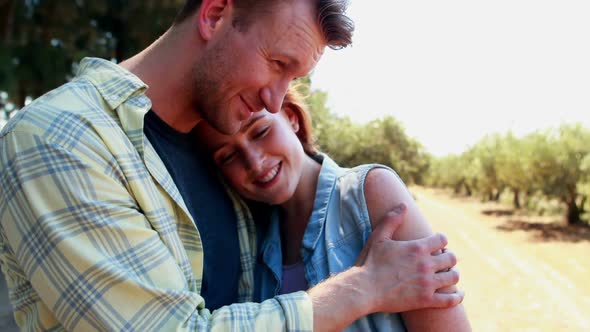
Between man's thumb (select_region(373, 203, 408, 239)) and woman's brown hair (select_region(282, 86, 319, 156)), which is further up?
woman's brown hair (select_region(282, 86, 319, 156))

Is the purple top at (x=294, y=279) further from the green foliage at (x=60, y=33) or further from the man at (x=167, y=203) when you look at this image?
the green foliage at (x=60, y=33)

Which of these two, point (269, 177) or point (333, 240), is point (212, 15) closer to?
point (269, 177)

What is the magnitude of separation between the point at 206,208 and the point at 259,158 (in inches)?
10.5

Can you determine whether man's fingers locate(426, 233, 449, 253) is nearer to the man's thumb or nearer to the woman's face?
the man's thumb

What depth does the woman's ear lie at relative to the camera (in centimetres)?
202

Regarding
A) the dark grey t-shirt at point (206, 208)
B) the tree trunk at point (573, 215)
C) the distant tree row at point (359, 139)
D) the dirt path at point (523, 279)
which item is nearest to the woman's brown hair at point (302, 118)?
the dark grey t-shirt at point (206, 208)

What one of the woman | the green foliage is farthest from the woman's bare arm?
the green foliage

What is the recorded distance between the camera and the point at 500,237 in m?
19.2

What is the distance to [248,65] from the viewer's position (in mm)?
1641

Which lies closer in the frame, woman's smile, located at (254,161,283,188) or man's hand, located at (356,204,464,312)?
man's hand, located at (356,204,464,312)

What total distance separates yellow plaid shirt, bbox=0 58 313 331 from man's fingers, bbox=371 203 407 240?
376 mm

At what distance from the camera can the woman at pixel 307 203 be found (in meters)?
1.51

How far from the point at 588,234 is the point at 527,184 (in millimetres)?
4656

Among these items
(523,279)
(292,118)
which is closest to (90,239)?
(292,118)
